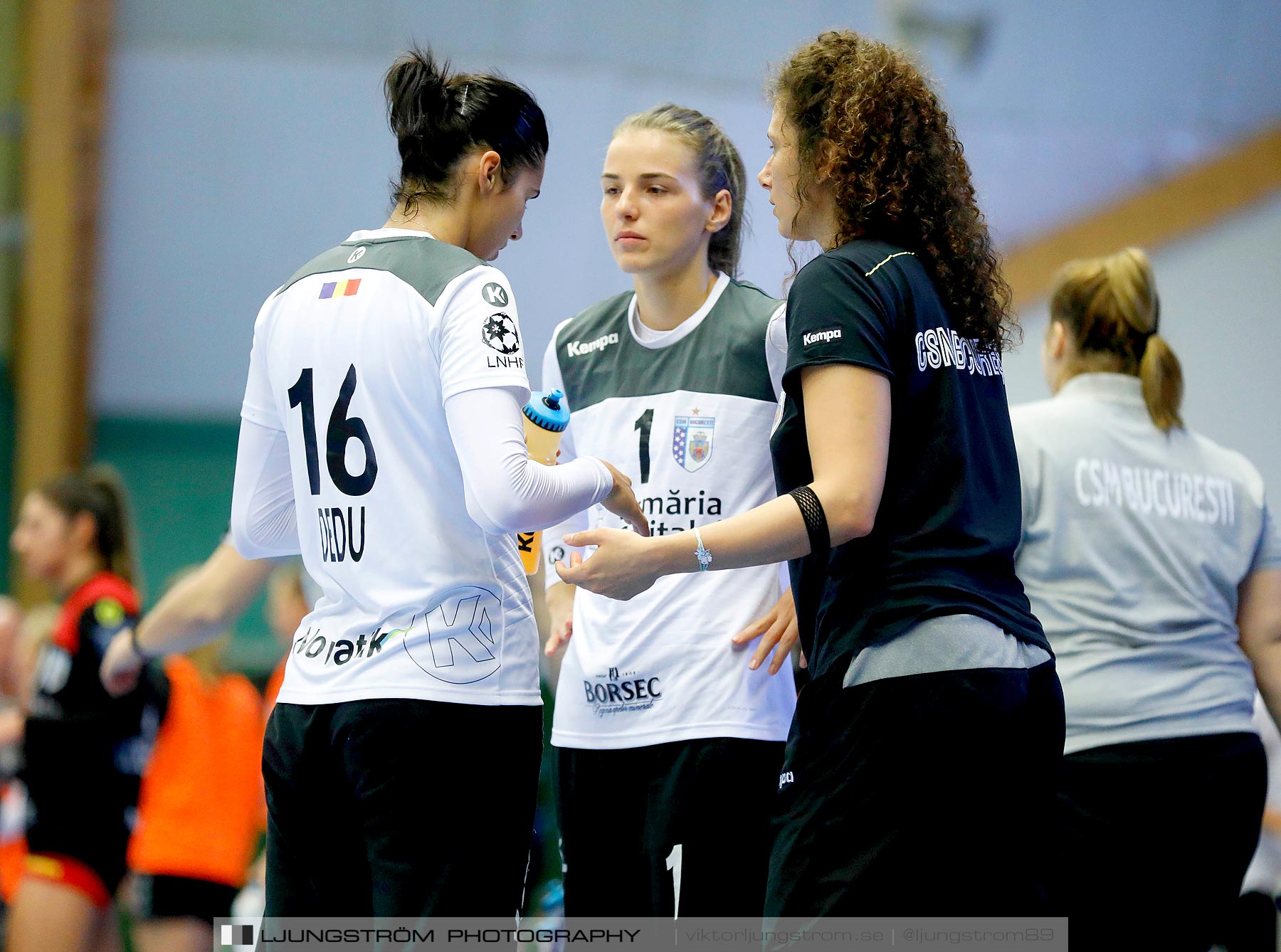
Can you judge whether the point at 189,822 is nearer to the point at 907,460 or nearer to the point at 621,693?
the point at 621,693

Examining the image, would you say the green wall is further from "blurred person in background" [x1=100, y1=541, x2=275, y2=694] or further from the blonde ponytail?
the blonde ponytail

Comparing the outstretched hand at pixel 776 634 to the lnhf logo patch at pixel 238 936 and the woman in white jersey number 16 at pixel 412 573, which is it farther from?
the lnhf logo patch at pixel 238 936

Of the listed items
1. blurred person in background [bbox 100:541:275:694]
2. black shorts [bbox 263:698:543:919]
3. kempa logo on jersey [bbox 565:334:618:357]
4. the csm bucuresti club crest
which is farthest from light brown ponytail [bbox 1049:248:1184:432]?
blurred person in background [bbox 100:541:275:694]

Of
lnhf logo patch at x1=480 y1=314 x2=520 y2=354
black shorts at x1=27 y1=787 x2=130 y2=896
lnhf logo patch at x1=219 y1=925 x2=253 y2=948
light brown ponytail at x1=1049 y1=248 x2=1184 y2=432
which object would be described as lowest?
black shorts at x1=27 y1=787 x2=130 y2=896

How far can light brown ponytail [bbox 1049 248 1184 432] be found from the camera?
310 centimetres

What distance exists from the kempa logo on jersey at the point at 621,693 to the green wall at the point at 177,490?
6944mm

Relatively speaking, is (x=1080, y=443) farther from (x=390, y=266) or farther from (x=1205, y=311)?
(x=1205, y=311)

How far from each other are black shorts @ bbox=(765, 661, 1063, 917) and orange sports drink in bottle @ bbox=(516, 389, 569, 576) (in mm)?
647

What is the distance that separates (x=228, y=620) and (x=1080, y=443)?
6.83 ft

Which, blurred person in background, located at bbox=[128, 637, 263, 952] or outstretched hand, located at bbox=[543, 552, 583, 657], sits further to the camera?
blurred person in background, located at bbox=[128, 637, 263, 952]

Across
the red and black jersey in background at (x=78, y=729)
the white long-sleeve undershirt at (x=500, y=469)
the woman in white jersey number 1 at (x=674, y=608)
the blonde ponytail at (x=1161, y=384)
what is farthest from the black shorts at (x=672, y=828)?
the red and black jersey in background at (x=78, y=729)

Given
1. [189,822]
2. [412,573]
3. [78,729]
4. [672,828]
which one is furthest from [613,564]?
[189,822]

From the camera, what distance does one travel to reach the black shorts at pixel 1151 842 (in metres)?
2.91

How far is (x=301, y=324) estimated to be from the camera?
7.02ft
